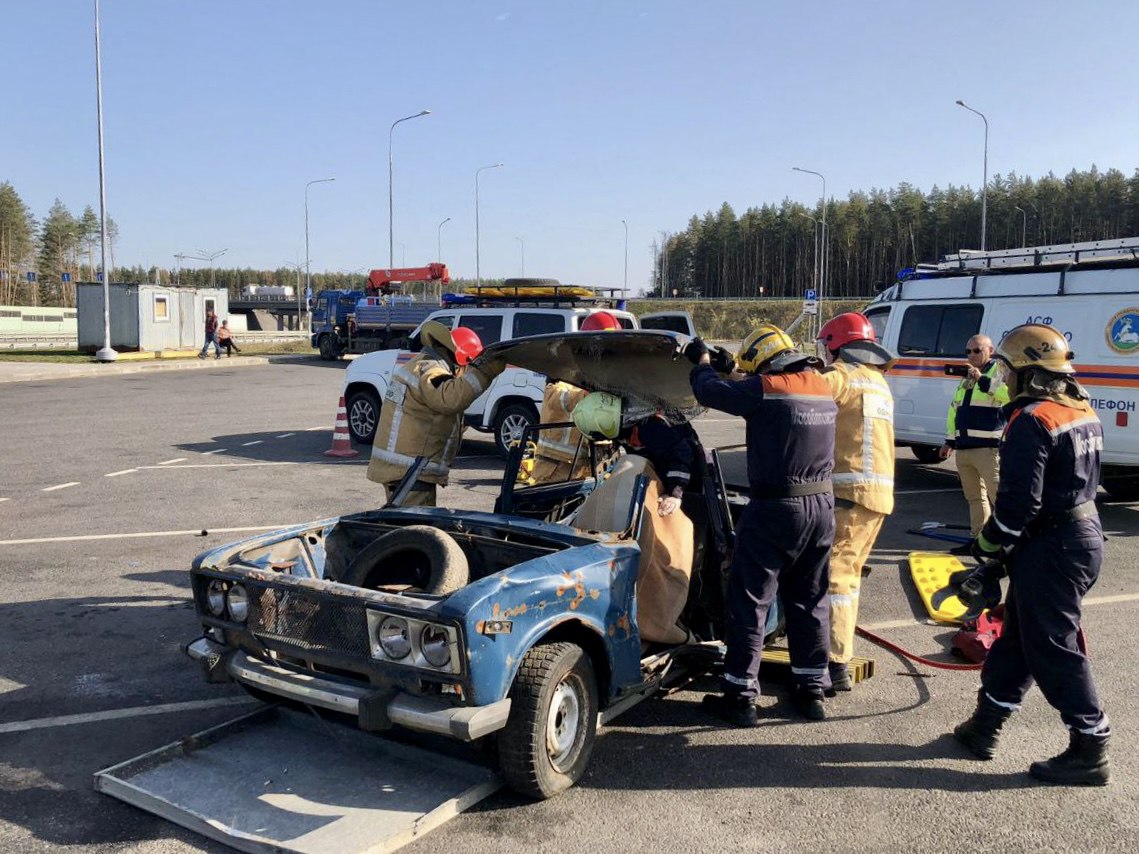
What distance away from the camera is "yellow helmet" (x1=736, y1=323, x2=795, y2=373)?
457 cm

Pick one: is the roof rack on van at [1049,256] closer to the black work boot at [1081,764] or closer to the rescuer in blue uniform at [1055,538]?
the rescuer in blue uniform at [1055,538]

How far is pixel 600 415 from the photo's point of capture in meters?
4.86

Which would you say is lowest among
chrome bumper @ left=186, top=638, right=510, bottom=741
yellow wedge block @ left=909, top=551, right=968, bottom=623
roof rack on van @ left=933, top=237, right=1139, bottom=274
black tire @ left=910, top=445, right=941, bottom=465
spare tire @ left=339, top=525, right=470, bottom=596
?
yellow wedge block @ left=909, top=551, right=968, bottom=623

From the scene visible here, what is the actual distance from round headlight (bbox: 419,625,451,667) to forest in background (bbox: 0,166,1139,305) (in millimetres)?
70709

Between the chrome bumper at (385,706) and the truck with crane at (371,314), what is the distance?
27.6 meters

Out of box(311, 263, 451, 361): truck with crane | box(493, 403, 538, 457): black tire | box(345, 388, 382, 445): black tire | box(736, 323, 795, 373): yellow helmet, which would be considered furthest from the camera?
box(311, 263, 451, 361): truck with crane

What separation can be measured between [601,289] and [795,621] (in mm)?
11928

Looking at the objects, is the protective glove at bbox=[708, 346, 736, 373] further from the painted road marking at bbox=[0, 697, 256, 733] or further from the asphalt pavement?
the painted road marking at bbox=[0, 697, 256, 733]

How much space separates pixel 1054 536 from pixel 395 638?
9.10 feet

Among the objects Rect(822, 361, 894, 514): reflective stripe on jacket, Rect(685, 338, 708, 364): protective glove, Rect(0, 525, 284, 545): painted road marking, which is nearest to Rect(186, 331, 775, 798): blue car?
Rect(685, 338, 708, 364): protective glove

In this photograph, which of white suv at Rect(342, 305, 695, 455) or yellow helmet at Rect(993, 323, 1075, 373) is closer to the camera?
yellow helmet at Rect(993, 323, 1075, 373)

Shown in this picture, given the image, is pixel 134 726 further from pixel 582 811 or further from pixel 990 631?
pixel 990 631

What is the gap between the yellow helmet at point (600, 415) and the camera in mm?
4855

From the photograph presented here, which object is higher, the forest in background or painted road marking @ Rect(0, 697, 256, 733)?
the forest in background
